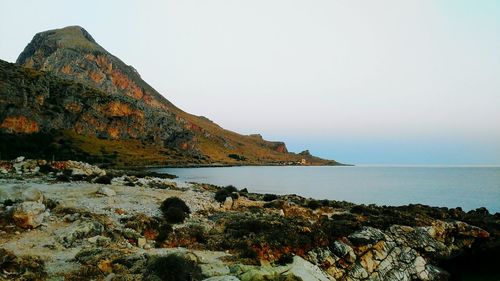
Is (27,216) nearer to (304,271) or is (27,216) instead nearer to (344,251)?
(304,271)

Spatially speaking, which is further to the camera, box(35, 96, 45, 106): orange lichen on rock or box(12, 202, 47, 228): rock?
box(35, 96, 45, 106): orange lichen on rock

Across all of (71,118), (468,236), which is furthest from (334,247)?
(71,118)

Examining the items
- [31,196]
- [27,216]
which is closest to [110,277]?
[27,216]

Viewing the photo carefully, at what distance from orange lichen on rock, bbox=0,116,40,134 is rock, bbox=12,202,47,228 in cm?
13055

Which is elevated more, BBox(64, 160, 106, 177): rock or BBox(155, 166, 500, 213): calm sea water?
BBox(64, 160, 106, 177): rock

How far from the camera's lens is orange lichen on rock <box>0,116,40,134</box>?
13138cm

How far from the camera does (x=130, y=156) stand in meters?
159

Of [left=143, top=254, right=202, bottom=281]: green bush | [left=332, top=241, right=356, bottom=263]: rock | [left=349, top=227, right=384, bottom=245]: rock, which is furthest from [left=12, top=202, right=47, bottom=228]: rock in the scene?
[left=349, top=227, right=384, bottom=245]: rock

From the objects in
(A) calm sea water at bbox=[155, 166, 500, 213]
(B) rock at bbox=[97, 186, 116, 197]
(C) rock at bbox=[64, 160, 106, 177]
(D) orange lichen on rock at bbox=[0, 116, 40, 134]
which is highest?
(D) orange lichen on rock at bbox=[0, 116, 40, 134]

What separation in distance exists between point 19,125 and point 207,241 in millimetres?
138163

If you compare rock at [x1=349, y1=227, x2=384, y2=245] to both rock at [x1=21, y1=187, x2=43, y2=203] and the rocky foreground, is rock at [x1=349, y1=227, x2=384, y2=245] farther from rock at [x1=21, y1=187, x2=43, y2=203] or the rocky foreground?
rock at [x1=21, y1=187, x2=43, y2=203]

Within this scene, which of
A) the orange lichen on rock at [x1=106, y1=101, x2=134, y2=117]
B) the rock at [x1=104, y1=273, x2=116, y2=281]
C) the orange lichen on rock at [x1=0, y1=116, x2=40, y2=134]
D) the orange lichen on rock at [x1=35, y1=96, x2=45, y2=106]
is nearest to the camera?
the rock at [x1=104, y1=273, x2=116, y2=281]

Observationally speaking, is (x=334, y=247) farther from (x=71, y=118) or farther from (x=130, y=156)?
(x=71, y=118)

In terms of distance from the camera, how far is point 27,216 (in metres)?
20.0
